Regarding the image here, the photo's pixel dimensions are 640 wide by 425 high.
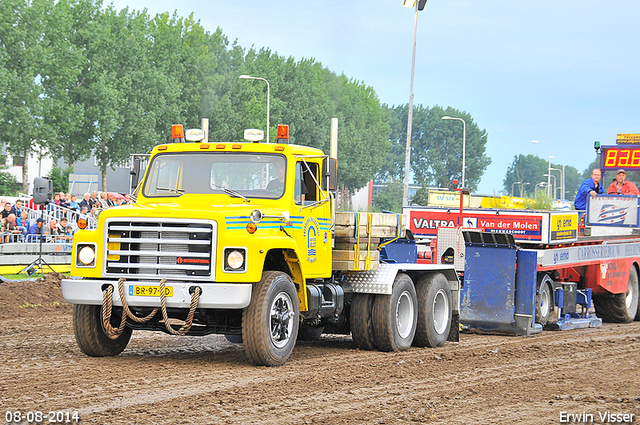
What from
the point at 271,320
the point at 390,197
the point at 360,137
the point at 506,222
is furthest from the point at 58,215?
the point at 390,197

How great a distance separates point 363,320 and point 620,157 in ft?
40.4

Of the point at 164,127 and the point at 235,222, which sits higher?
the point at 164,127

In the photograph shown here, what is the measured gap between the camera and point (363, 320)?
1128 centimetres

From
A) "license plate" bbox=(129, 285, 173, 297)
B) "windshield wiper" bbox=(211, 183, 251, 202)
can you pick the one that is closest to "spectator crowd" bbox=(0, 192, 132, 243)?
"windshield wiper" bbox=(211, 183, 251, 202)

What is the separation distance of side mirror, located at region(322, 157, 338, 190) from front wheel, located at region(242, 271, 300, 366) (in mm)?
1544

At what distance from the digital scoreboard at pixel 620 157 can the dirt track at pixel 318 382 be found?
30.5ft

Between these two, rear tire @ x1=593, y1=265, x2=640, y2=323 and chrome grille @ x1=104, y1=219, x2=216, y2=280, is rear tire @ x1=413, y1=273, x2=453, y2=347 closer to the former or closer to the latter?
chrome grille @ x1=104, y1=219, x2=216, y2=280

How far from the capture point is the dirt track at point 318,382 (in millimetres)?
7059

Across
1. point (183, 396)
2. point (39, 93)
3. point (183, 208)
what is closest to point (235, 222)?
point (183, 208)

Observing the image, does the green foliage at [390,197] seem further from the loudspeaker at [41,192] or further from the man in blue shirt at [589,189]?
the loudspeaker at [41,192]

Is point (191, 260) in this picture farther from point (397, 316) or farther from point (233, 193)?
point (397, 316)

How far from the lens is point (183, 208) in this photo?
9445mm

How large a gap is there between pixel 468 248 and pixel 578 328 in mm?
3444

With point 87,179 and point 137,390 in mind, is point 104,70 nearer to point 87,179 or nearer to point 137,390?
point 87,179
